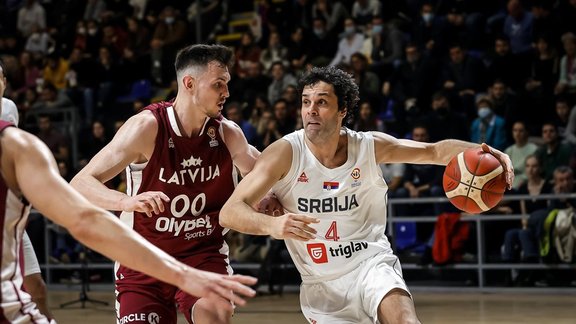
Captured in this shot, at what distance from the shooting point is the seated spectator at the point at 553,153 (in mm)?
10359

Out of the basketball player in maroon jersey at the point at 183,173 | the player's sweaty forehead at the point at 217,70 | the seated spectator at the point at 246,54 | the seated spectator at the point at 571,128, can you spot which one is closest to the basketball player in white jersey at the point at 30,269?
the basketball player in maroon jersey at the point at 183,173

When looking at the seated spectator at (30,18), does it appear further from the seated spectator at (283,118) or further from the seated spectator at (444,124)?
the seated spectator at (444,124)

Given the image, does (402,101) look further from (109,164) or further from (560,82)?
(109,164)

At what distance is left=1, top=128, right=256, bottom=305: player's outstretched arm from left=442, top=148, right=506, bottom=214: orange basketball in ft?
8.41

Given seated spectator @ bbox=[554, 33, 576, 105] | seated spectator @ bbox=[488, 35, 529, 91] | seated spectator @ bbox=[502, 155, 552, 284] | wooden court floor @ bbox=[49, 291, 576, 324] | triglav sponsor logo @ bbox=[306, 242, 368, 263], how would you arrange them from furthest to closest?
seated spectator @ bbox=[488, 35, 529, 91] < seated spectator @ bbox=[554, 33, 576, 105] < seated spectator @ bbox=[502, 155, 552, 284] < wooden court floor @ bbox=[49, 291, 576, 324] < triglav sponsor logo @ bbox=[306, 242, 368, 263]

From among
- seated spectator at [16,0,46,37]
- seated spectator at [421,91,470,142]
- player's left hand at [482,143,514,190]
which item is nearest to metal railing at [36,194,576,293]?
seated spectator at [421,91,470,142]

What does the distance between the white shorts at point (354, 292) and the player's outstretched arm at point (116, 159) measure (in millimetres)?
1001

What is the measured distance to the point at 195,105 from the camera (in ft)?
16.3

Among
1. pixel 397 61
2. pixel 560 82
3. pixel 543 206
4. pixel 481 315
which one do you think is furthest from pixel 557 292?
pixel 397 61

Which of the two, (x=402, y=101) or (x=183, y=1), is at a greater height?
→ (x=183, y=1)

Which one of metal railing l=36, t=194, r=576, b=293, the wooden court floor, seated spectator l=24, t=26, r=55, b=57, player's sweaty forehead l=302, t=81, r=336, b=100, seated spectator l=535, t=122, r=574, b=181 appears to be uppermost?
seated spectator l=24, t=26, r=55, b=57

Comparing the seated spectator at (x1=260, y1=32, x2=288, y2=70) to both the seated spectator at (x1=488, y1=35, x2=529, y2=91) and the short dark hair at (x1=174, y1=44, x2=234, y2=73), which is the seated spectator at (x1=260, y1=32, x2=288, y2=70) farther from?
the short dark hair at (x1=174, y1=44, x2=234, y2=73)

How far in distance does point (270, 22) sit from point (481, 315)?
7.72 meters

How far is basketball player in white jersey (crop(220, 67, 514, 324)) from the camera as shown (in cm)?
477
